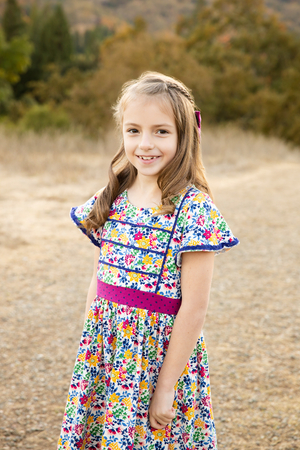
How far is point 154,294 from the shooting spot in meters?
1.52

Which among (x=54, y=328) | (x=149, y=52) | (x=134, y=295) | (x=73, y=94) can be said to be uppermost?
(x=149, y=52)

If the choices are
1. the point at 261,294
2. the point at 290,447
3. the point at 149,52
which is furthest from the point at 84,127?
the point at 290,447

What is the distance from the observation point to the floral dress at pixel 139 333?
4.97 feet

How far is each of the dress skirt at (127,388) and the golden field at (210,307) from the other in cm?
96

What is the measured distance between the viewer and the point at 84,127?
48.0 feet

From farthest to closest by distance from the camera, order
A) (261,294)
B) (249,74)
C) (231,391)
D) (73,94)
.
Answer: (249,74)
(73,94)
(261,294)
(231,391)

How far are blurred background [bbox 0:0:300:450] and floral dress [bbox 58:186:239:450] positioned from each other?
41.6 inches

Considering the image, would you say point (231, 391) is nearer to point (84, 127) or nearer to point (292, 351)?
point (292, 351)

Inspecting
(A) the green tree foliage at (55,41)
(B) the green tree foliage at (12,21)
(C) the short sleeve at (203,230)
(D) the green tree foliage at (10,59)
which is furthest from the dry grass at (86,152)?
(B) the green tree foliage at (12,21)

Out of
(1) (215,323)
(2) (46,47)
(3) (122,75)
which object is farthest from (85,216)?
(2) (46,47)

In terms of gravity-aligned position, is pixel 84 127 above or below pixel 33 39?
below

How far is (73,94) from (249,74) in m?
7.44

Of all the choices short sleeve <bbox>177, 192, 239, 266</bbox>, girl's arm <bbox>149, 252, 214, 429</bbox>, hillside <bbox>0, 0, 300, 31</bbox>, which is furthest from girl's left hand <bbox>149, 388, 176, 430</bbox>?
hillside <bbox>0, 0, 300, 31</bbox>

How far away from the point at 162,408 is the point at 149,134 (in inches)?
34.0
